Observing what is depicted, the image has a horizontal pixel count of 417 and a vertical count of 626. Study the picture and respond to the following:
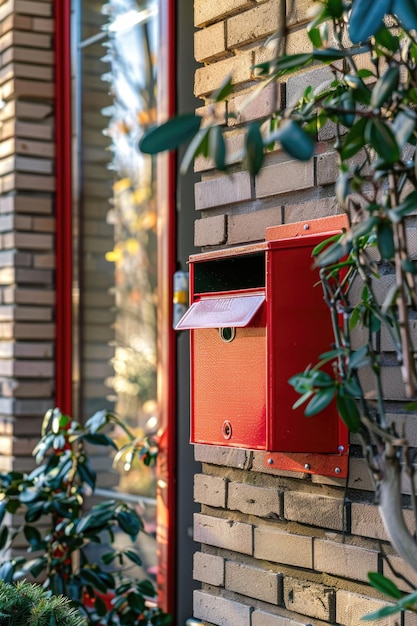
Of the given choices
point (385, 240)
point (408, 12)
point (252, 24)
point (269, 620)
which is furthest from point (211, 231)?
point (408, 12)

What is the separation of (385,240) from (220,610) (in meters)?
1.32

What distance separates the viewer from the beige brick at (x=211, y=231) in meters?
2.50

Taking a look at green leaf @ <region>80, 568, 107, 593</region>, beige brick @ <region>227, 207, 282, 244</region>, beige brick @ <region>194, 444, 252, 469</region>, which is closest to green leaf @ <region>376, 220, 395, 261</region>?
beige brick @ <region>227, 207, 282, 244</region>

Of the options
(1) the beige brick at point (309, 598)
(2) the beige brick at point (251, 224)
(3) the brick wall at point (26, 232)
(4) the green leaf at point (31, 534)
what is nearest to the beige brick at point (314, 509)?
(1) the beige brick at point (309, 598)

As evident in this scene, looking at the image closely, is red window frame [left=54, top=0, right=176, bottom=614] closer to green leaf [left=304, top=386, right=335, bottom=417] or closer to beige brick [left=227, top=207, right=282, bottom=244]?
beige brick [left=227, top=207, right=282, bottom=244]

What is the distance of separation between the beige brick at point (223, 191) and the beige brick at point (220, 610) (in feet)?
3.27

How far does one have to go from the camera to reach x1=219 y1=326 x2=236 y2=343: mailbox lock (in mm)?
2182

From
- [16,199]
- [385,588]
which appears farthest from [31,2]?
[385,588]

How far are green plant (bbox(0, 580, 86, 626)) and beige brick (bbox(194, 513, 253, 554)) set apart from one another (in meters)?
0.44

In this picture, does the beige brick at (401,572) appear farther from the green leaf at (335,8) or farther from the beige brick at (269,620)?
the green leaf at (335,8)

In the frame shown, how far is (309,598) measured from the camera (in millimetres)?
2197

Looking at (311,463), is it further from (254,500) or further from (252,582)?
(252,582)

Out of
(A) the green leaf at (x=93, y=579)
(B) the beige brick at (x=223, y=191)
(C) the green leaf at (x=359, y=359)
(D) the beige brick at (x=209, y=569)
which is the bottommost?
(A) the green leaf at (x=93, y=579)

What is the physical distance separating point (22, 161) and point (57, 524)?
160cm
